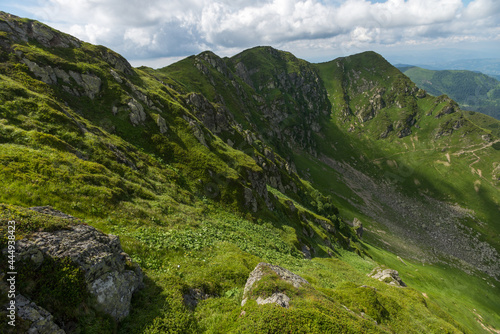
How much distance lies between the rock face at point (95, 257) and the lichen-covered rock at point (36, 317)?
Result: 1829 millimetres

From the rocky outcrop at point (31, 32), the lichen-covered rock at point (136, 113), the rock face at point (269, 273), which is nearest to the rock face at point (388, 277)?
the rock face at point (269, 273)

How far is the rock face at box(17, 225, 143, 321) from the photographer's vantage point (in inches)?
437

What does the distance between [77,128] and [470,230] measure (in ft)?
758

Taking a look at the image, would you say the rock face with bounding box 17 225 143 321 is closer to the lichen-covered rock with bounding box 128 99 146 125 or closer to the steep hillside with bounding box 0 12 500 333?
the steep hillside with bounding box 0 12 500 333

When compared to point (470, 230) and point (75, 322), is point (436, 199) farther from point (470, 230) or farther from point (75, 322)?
point (75, 322)

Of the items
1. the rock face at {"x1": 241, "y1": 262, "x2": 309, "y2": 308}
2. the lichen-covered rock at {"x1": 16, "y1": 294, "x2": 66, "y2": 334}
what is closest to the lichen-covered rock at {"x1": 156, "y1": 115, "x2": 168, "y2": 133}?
the rock face at {"x1": 241, "y1": 262, "x2": 309, "y2": 308}

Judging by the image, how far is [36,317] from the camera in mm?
9336

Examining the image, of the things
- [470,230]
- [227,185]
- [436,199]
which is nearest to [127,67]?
[227,185]

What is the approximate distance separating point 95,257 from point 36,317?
357 centimetres

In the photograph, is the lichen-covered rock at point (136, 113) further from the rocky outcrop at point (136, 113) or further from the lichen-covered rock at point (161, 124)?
the lichen-covered rock at point (161, 124)

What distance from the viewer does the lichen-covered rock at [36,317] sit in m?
9.14

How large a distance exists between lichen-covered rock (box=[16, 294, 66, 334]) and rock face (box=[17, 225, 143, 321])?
183 centimetres

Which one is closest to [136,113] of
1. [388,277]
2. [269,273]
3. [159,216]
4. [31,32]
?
[159,216]

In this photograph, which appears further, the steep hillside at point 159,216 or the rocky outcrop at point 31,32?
the rocky outcrop at point 31,32
